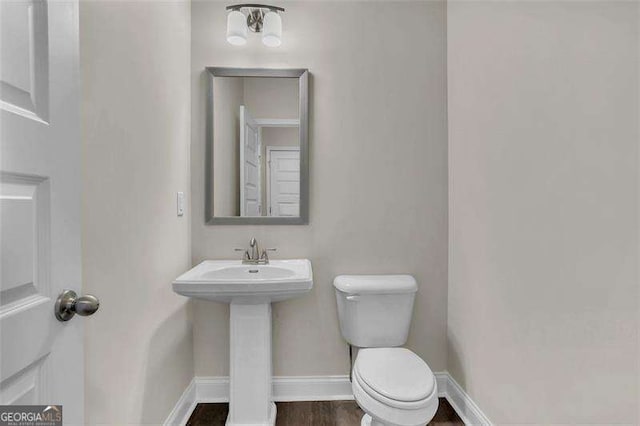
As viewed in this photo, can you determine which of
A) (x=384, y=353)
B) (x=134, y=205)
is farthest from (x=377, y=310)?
(x=134, y=205)

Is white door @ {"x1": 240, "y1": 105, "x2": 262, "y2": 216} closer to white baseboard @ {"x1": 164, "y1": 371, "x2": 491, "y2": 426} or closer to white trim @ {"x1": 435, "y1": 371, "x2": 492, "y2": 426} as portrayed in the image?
white baseboard @ {"x1": 164, "y1": 371, "x2": 491, "y2": 426}

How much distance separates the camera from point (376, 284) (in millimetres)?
1779

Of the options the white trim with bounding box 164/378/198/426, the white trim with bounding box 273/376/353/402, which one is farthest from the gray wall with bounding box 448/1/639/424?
the white trim with bounding box 164/378/198/426

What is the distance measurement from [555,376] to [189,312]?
66.9 inches

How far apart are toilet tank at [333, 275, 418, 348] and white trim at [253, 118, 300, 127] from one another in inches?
37.1

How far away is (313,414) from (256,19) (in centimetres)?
217

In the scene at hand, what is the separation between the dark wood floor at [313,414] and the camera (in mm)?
1728

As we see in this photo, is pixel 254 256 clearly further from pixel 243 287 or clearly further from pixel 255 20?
pixel 255 20

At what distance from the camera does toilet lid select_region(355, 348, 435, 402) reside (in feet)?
4.27

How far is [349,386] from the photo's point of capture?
1947 mm

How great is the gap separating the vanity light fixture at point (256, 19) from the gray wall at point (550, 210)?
995 millimetres

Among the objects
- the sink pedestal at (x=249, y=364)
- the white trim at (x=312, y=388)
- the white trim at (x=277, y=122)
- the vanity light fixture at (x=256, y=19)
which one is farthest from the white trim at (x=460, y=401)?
the vanity light fixture at (x=256, y=19)

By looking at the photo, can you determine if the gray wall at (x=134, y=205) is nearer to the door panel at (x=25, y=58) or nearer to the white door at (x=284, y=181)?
the door panel at (x=25, y=58)

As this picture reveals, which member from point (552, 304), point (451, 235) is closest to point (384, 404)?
point (552, 304)
